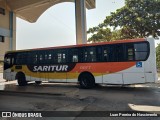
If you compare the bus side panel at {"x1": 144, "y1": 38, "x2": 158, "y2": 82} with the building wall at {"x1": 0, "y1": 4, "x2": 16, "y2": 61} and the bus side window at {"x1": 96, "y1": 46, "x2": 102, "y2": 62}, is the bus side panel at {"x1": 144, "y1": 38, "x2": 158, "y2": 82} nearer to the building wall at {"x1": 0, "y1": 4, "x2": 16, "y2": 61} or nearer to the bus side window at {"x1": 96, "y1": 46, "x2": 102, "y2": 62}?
the bus side window at {"x1": 96, "y1": 46, "x2": 102, "y2": 62}

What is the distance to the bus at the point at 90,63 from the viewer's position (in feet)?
37.4

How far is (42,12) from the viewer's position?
123 feet

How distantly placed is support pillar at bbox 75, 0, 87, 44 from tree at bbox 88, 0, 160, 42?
12.6 ft

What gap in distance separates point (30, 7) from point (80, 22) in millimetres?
10647

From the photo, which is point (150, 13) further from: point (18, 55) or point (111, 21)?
point (18, 55)

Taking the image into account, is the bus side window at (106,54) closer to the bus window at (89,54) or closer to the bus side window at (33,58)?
the bus window at (89,54)

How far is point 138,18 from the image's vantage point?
72.0ft

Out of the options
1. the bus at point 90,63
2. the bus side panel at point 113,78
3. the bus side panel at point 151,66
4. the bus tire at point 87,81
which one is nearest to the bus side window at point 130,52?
the bus at point 90,63

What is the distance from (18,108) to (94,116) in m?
3.18

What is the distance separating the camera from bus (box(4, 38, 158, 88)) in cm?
1141

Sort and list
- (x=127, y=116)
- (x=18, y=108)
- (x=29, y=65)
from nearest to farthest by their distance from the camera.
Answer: (x=127, y=116)
(x=18, y=108)
(x=29, y=65)

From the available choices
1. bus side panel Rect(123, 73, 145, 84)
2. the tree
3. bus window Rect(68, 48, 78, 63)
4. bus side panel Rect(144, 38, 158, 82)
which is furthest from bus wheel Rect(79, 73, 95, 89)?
the tree

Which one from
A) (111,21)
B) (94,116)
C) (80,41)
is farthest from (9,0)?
(94,116)

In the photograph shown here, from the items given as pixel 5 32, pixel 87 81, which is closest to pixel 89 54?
pixel 87 81
